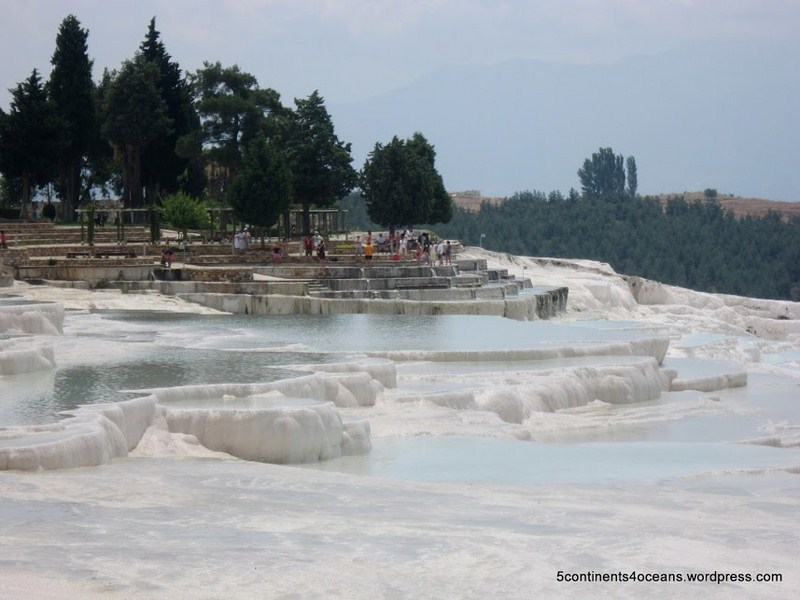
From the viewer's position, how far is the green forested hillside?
238 ft

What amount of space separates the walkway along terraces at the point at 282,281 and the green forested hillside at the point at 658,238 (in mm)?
39809

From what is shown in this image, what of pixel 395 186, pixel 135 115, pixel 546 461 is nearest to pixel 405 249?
pixel 395 186

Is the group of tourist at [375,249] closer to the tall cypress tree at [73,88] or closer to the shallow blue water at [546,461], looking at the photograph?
the tall cypress tree at [73,88]

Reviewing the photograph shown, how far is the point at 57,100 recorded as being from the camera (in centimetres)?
3816

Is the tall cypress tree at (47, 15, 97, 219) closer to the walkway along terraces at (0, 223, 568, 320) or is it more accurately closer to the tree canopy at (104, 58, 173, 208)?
the tree canopy at (104, 58, 173, 208)

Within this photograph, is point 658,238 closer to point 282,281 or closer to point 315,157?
point 315,157

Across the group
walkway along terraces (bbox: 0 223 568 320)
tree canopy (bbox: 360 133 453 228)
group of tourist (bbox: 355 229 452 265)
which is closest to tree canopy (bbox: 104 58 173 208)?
tree canopy (bbox: 360 133 453 228)

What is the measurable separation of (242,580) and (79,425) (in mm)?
4053

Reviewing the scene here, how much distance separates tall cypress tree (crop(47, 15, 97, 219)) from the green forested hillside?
3246 cm

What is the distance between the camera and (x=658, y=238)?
80688 millimetres

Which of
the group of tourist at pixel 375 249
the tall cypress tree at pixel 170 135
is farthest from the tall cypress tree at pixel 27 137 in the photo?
the group of tourist at pixel 375 249

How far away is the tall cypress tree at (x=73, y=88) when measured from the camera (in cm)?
3809

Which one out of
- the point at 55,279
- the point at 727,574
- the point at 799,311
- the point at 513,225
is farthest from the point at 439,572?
the point at 513,225

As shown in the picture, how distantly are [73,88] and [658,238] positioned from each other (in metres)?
49.3
